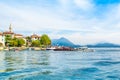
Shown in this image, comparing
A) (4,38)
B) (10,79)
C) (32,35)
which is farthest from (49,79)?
(32,35)

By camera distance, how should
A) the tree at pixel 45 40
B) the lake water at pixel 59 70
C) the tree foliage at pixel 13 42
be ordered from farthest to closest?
the tree at pixel 45 40
the tree foliage at pixel 13 42
the lake water at pixel 59 70

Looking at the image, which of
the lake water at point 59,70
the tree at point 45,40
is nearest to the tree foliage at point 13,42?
the tree at point 45,40

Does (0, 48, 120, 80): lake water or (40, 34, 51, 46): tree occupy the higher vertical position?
(40, 34, 51, 46): tree

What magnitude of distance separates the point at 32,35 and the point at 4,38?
43.4 m

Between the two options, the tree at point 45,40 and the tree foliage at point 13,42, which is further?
the tree at point 45,40

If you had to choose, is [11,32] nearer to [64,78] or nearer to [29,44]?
[29,44]

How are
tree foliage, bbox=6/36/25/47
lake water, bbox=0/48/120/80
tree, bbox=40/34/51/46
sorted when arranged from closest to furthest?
lake water, bbox=0/48/120/80
tree foliage, bbox=6/36/25/47
tree, bbox=40/34/51/46

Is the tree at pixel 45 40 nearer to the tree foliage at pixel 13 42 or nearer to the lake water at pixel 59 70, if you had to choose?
the tree foliage at pixel 13 42

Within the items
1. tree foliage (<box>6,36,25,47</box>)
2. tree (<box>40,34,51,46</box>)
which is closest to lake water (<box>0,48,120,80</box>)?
tree foliage (<box>6,36,25,47</box>)

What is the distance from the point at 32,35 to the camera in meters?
197

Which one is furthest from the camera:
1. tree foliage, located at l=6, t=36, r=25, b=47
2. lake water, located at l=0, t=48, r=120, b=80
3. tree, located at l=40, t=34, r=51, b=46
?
tree, located at l=40, t=34, r=51, b=46

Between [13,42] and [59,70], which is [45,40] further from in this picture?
[59,70]

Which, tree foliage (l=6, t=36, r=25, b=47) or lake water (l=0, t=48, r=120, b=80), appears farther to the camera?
tree foliage (l=6, t=36, r=25, b=47)

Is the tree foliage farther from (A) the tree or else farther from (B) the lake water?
(B) the lake water
